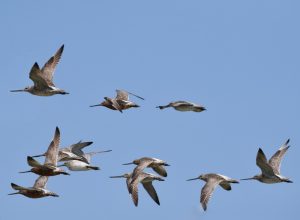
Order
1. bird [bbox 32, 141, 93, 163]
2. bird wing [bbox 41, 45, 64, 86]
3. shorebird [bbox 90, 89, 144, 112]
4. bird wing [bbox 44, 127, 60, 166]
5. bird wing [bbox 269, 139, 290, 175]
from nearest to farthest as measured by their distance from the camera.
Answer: bird wing [bbox 44, 127, 60, 166] → bird wing [bbox 41, 45, 64, 86] → bird [bbox 32, 141, 93, 163] → bird wing [bbox 269, 139, 290, 175] → shorebird [bbox 90, 89, 144, 112]

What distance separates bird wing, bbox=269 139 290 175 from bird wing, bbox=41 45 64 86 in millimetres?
6600

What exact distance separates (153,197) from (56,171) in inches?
211

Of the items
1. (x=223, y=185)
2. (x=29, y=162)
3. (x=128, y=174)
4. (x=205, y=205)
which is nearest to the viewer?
(x=29, y=162)

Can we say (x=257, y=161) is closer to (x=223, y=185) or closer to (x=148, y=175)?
(x=223, y=185)

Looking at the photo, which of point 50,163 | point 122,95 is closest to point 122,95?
point 122,95

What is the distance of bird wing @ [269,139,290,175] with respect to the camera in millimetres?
30781

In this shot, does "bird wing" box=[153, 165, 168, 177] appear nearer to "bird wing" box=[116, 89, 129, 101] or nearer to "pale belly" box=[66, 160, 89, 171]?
"pale belly" box=[66, 160, 89, 171]

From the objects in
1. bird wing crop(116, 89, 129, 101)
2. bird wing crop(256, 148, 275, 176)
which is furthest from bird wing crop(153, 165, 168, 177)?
bird wing crop(256, 148, 275, 176)

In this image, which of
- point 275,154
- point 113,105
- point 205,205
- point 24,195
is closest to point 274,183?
point 275,154

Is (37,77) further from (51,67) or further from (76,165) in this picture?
(76,165)

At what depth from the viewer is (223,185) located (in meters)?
30.2

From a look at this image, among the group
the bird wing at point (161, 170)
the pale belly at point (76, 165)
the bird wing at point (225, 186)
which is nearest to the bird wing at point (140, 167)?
the bird wing at point (161, 170)

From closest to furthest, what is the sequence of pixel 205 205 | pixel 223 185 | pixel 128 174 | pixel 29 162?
pixel 29 162
pixel 205 205
pixel 223 185
pixel 128 174

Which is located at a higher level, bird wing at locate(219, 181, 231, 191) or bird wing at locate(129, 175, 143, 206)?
bird wing at locate(219, 181, 231, 191)
